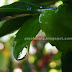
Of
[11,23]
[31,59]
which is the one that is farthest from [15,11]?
[31,59]

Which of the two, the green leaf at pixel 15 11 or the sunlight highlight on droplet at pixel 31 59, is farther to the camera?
the sunlight highlight on droplet at pixel 31 59

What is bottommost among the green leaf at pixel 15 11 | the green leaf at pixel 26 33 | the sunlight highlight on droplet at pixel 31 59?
the sunlight highlight on droplet at pixel 31 59

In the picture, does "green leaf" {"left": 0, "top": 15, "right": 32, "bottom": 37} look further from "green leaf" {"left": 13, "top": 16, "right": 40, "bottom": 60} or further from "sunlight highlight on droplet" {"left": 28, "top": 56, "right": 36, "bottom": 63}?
"sunlight highlight on droplet" {"left": 28, "top": 56, "right": 36, "bottom": 63}

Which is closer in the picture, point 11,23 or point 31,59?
point 11,23

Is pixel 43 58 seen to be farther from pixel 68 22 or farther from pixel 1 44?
pixel 68 22

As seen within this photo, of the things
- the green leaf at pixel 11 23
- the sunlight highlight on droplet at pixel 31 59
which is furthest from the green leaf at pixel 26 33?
the sunlight highlight on droplet at pixel 31 59

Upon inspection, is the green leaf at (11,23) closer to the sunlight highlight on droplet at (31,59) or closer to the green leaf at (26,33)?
the green leaf at (26,33)

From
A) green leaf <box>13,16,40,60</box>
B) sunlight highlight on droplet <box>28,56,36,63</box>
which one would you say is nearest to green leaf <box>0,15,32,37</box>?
green leaf <box>13,16,40,60</box>

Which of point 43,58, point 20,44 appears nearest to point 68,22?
point 20,44

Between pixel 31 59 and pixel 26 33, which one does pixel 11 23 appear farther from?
pixel 31 59
